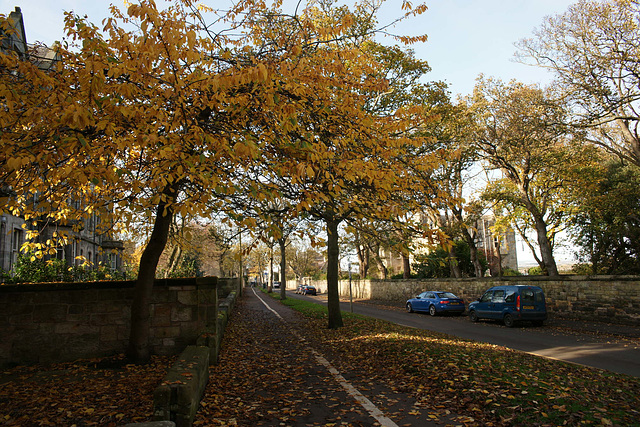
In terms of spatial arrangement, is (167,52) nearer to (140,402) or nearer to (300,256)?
(140,402)

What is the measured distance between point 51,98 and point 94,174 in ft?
4.89

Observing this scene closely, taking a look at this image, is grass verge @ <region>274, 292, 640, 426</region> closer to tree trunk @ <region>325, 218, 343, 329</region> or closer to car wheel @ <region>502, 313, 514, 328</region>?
tree trunk @ <region>325, 218, 343, 329</region>

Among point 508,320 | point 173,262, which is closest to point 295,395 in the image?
point 508,320

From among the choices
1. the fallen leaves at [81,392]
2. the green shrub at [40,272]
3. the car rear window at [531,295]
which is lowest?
the fallen leaves at [81,392]

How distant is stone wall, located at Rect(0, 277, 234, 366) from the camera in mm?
7465

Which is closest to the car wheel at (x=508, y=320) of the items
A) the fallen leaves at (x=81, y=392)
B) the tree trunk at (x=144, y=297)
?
the fallen leaves at (x=81, y=392)

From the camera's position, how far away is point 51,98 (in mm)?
5176

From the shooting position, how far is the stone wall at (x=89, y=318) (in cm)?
746

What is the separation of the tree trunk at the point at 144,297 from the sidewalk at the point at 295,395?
4.31 ft

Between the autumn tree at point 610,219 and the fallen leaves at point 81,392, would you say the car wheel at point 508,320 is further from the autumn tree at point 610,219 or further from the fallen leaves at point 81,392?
the fallen leaves at point 81,392

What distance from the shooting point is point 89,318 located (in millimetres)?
7770

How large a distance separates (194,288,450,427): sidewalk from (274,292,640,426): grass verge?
1.30 ft

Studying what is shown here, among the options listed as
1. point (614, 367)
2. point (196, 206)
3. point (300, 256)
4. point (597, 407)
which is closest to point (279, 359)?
point (196, 206)

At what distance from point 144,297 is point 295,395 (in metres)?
3.06
